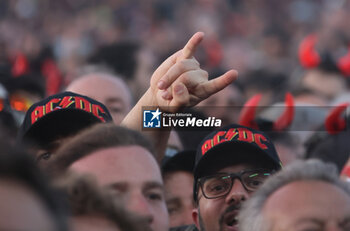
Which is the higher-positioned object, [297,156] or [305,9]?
[305,9]

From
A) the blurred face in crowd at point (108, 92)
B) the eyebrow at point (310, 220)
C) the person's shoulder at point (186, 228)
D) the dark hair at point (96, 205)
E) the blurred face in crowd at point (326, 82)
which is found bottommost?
the dark hair at point (96, 205)

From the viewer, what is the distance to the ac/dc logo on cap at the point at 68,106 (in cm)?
350

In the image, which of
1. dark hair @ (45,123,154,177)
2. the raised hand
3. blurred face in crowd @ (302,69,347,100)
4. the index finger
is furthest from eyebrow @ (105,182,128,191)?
blurred face in crowd @ (302,69,347,100)

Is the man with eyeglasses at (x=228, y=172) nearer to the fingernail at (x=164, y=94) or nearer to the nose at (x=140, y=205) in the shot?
the fingernail at (x=164, y=94)

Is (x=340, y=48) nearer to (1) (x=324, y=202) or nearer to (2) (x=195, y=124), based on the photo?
(2) (x=195, y=124)

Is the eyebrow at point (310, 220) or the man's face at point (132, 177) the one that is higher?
the man's face at point (132, 177)

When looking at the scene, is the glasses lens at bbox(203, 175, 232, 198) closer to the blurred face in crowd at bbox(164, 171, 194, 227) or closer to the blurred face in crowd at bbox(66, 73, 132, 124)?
the blurred face in crowd at bbox(164, 171, 194, 227)

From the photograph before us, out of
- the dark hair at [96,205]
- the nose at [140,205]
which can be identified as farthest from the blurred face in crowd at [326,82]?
the dark hair at [96,205]

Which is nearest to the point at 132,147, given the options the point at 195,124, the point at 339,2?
the point at 195,124

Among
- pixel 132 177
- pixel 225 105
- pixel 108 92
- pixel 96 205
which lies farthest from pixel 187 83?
pixel 225 105

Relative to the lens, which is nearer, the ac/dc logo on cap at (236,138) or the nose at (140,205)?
the nose at (140,205)

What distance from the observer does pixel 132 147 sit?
276cm

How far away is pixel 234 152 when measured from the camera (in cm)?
366

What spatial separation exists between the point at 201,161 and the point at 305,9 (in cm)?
1469
